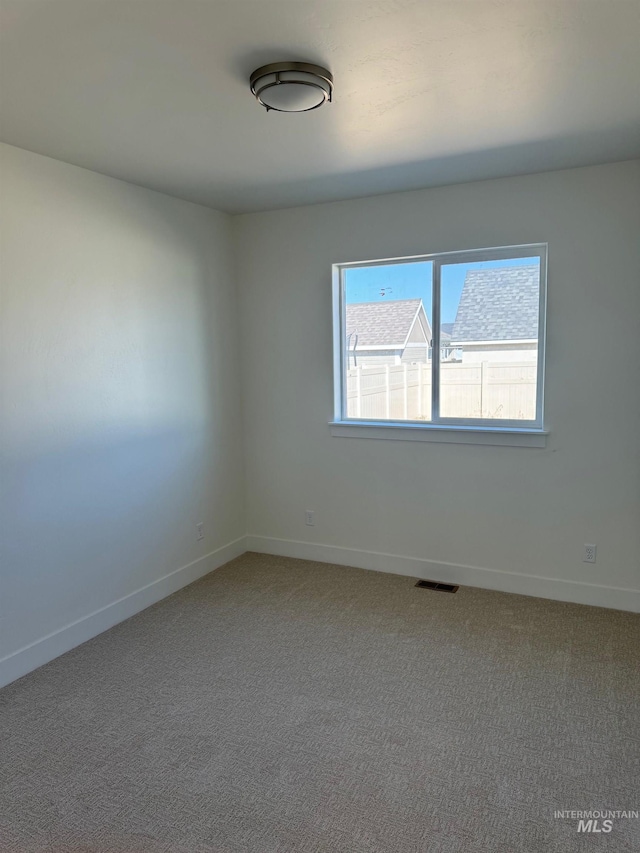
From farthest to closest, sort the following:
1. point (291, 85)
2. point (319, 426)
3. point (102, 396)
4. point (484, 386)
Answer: point (319, 426), point (484, 386), point (102, 396), point (291, 85)

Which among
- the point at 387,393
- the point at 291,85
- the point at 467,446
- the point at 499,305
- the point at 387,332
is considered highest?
the point at 291,85

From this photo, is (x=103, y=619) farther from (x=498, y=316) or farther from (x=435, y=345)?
(x=498, y=316)

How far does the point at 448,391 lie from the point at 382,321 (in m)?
0.67

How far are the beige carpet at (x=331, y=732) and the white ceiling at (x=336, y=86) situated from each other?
251cm

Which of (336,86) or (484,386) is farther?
(484,386)

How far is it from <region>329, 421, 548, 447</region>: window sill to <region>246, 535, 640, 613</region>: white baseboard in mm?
834

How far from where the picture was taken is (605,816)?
187 centimetres

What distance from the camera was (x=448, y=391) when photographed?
3744 mm

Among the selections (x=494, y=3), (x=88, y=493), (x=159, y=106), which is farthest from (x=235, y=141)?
(x=88, y=493)

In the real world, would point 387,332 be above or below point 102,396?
above

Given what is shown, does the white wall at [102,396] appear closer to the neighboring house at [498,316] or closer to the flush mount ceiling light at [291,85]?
the flush mount ceiling light at [291,85]

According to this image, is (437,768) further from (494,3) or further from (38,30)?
(38,30)

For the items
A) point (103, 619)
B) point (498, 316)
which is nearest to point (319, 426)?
point (498, 316)

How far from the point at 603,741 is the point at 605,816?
15.3 inches
